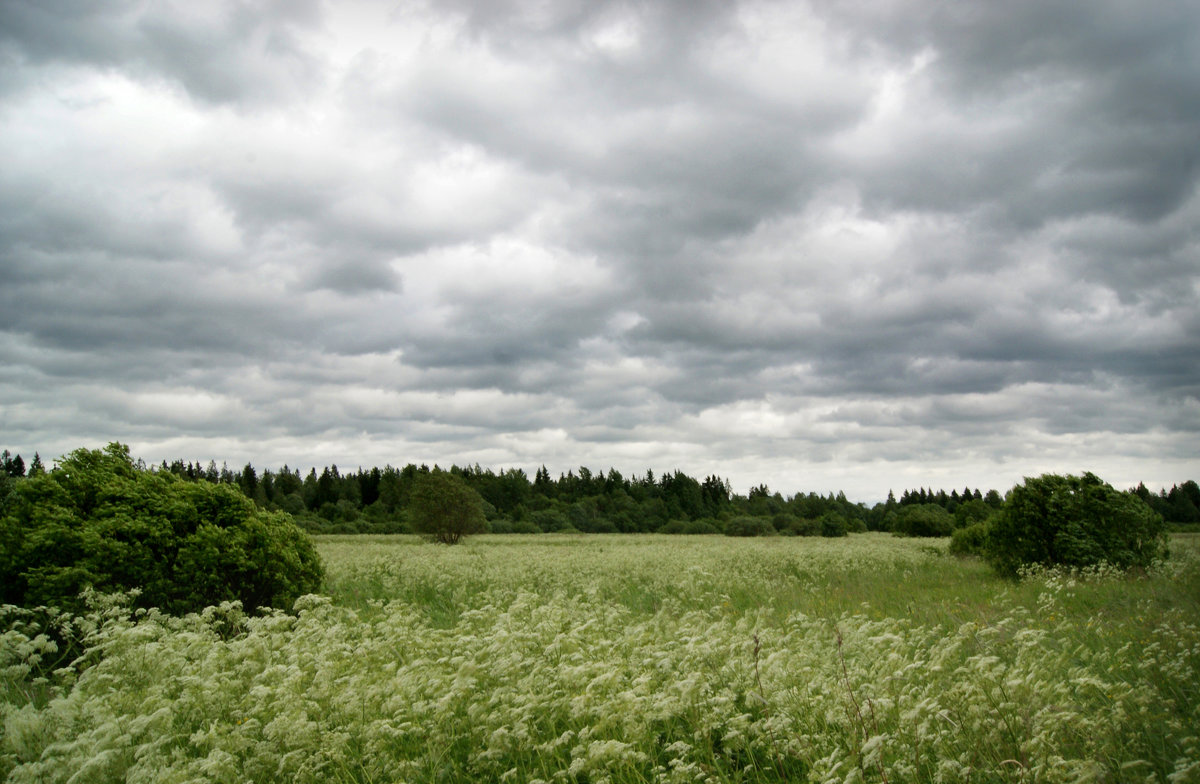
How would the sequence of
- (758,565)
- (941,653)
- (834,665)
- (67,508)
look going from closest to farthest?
(941,653) → (834,665) → (67,508) → (758,565)

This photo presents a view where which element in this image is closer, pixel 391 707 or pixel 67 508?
pixel 391 707

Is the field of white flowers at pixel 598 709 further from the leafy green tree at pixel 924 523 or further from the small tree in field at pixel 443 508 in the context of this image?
the leafy green tree at pixel 924 523

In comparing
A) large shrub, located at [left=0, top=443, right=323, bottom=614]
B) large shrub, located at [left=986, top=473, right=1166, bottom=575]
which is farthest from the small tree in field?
large shrub, located at [left=986, top=473, right=1166, bottom=575]

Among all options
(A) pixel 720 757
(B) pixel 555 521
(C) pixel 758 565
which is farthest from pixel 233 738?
(B) pixel 555 521

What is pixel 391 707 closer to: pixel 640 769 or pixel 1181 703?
pixel 640 769

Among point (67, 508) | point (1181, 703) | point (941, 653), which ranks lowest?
point (1181, 703)

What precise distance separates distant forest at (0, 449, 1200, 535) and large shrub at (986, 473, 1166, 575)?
32545 millimetres

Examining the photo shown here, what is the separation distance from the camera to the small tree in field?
46219mm

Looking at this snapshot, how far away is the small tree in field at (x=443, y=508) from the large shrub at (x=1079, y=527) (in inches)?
1412

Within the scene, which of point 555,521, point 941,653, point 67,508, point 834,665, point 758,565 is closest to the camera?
point 941,653

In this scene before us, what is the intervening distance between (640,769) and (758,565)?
663 inches

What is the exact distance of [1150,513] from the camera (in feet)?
55.8

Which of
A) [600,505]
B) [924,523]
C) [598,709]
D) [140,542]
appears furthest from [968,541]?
[600,505]

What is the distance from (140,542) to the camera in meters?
9.73
